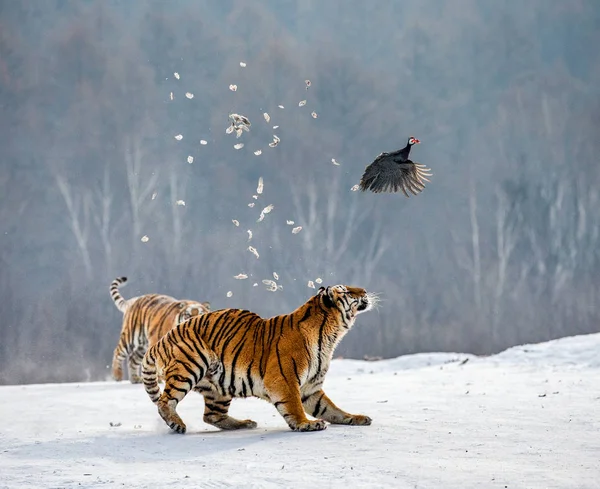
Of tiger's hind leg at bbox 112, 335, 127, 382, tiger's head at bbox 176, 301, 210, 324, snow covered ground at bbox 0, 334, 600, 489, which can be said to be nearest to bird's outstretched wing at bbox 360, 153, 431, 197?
snow covered ground at bbox 0, 334, 600, 489

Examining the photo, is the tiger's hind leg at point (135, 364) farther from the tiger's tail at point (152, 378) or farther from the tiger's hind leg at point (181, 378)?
the tiger's hind leg at point (181, 378)

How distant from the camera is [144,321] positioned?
25.6 ft

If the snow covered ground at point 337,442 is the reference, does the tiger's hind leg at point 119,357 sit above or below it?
above

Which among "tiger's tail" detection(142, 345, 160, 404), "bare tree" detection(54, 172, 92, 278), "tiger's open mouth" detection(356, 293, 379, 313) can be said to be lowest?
"tiger's tail" detection(142, 345, 160, 404)

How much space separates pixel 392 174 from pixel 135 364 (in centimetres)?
306

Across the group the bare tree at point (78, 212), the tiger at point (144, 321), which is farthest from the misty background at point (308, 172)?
the tiger at point (144, 321)

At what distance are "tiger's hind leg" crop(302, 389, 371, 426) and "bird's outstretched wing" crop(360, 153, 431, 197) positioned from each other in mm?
2413

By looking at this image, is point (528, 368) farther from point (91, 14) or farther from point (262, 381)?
point (91, 14)

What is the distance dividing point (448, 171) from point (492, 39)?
283cm

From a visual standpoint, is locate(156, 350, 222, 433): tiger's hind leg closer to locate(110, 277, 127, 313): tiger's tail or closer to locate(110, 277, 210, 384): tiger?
locate(110, 277, 210, 384): tiger

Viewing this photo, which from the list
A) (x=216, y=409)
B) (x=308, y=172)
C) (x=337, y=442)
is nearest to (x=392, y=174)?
(x=216, y=409)

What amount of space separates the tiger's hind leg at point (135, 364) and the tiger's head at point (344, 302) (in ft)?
12.7

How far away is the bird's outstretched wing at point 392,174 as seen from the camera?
6.54 m

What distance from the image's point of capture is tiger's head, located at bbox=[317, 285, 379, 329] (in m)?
4.43
